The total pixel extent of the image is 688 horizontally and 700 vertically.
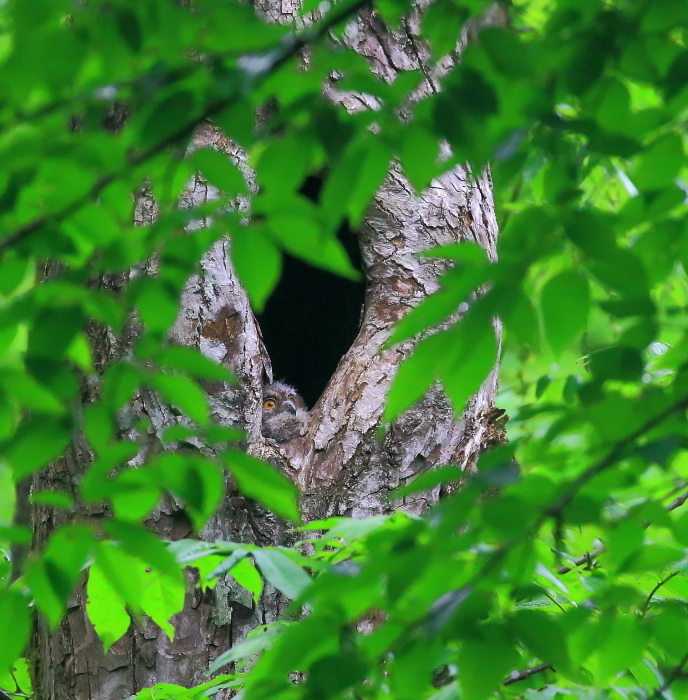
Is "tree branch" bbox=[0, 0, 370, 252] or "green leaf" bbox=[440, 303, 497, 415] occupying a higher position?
"tree branch" bbox=[0, 0, 370, 252]

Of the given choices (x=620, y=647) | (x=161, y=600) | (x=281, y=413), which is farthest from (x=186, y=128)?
(x=281, y=413)

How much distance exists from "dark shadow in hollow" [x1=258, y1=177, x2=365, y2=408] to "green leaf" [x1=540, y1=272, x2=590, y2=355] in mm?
3447

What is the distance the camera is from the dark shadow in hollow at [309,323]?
482 centimetres

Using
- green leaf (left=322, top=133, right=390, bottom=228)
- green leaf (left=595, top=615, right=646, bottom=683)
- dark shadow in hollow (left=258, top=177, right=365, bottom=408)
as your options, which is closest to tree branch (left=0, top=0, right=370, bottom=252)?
green leaf (left=322, top=133, right=390, bottom=228)

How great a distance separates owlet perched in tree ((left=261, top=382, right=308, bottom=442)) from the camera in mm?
3413

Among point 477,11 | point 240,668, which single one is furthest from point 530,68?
point 240,668

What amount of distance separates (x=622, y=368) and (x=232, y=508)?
169 centimetres

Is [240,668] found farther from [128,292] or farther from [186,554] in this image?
[128,292]

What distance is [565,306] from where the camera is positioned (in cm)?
98

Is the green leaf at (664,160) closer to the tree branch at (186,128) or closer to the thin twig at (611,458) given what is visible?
the thin twig at (611,458)

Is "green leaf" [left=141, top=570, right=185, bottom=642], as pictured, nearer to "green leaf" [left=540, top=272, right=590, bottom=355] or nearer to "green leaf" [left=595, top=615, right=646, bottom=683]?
"green leaf" [left=595, top=615, right=646, bottom=683]

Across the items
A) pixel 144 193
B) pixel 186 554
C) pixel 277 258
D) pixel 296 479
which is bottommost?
pixel 296 479

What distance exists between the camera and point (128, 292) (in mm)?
930

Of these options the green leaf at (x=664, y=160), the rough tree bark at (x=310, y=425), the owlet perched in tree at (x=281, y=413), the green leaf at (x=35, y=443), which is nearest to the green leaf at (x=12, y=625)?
the green leaf at (x=35, y=443)
